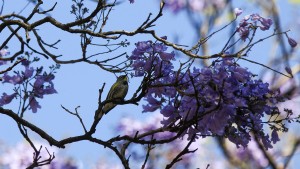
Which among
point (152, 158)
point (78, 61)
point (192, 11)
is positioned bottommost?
point (78, 61)

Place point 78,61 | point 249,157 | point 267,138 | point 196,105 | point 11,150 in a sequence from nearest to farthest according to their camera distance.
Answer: point 196,105
point 267,138
point 78,61
point 11,150
point 249,157

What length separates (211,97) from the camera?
3.32m

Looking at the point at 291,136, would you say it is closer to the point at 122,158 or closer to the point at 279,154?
the point at 279,154

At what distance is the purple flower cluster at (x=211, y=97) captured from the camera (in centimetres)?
329

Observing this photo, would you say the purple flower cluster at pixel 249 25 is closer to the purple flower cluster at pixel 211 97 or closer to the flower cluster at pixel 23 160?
the purple flower cluster at pixel 211 97

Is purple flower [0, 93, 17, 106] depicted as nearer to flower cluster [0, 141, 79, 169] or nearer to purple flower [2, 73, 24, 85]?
purple flower [2, 73, 24, 85]

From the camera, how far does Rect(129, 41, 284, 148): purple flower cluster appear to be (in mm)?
3289

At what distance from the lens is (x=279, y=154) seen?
359 inches

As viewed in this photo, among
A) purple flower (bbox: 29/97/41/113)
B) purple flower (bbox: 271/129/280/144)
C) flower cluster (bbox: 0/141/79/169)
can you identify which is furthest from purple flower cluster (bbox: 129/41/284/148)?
flower cluster (bbox: 0/141/79/169)

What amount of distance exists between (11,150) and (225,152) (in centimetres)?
327

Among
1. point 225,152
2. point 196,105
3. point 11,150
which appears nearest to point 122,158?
point 196,105

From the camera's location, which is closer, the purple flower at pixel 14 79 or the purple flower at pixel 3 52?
the purple flower at pixel 14 79

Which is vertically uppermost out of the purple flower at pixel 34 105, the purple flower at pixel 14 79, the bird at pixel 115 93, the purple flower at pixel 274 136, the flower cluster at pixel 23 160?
the flower cluster at pixel 23 160

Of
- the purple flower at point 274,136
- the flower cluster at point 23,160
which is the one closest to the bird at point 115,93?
the purple flower at point 274,136
